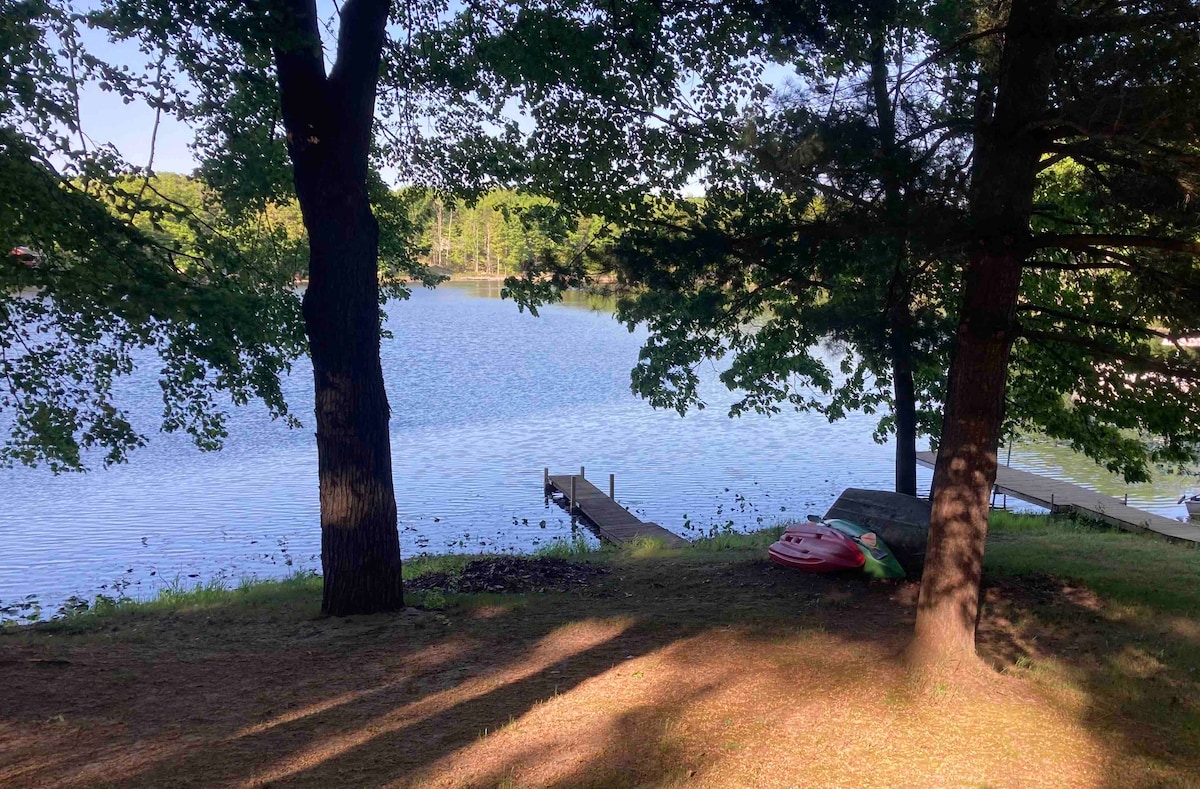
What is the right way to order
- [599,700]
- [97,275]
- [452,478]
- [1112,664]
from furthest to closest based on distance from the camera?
[452,478], [97,275], [1112,664], [599,700]

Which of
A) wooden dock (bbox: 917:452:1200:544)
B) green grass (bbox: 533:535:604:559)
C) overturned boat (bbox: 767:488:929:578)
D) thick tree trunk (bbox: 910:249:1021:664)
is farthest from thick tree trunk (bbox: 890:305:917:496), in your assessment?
thick tree trunk (bbox: 910:249:1021:664)

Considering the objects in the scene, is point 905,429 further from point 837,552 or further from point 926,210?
point 926,210

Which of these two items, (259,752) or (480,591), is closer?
(259,752)

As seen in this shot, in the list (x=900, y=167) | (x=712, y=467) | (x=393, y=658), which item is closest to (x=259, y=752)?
(x=393, y=658)

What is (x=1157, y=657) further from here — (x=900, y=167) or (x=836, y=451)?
(x=836, y=451)

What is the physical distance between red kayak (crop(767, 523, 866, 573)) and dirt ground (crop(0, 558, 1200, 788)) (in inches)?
32.6

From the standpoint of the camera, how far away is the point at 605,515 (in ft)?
62.6

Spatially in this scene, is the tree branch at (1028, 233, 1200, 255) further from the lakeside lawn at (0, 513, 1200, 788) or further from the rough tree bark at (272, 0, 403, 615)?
the rough tree bark at (272, 0, 403, 615)

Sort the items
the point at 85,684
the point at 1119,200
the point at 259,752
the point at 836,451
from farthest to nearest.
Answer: the point at 836,451
the point at 1119,200
the point at 85,684
the point at 259,752

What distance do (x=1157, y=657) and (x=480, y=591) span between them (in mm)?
6098

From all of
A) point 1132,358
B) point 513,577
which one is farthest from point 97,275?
point 1132,358

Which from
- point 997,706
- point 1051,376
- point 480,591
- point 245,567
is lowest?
point 245,567

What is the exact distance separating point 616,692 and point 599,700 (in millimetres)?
183

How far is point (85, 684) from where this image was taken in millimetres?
6270
